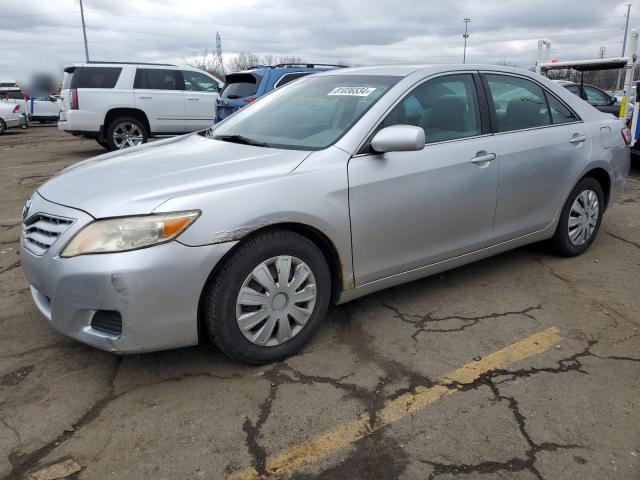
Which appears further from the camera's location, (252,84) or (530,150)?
(252,84)

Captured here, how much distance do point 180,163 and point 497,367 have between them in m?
2.06

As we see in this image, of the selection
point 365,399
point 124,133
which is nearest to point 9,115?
point 124,133

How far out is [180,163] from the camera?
9.87 ft

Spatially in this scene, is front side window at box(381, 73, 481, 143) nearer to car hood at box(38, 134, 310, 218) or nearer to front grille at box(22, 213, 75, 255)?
car hood at box(38, 134, 310, 218)

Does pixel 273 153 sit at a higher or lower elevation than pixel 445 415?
higher

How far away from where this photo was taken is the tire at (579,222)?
435 cm

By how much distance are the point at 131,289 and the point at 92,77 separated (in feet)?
32.0

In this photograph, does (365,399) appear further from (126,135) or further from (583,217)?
(126,135)

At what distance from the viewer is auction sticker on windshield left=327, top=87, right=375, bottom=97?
3.42 m

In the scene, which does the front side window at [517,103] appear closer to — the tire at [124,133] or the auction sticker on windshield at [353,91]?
the auction sticker on windshield at [353,91]

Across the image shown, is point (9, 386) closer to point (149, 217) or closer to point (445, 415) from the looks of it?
point (149, 217)

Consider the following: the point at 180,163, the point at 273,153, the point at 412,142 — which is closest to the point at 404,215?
the point at 412,142

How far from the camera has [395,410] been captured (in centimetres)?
255

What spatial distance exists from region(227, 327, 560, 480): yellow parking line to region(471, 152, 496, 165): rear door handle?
1.15 m
